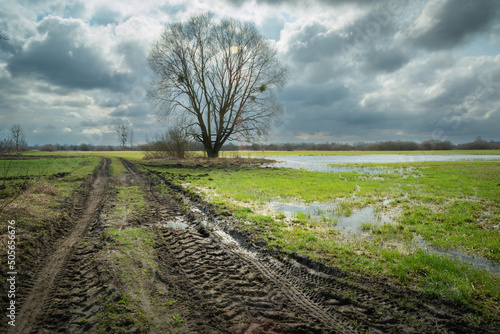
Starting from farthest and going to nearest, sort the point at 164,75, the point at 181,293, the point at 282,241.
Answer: the point at 164,75, the point at 282,241, the point at 181,293

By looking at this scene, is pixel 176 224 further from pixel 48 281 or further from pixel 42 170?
pixel 42 170

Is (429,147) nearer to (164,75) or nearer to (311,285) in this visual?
(164,75)

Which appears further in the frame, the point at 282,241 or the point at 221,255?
the point at 282,241

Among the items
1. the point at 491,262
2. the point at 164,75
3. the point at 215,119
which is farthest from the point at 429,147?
the point at 491,262

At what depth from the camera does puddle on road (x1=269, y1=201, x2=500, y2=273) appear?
463 centimetres

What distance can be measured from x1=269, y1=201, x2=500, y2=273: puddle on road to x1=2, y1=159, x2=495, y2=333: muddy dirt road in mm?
2110

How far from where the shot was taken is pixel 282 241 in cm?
549

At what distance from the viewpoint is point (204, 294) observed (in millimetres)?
3451

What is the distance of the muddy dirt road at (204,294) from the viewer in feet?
9.27

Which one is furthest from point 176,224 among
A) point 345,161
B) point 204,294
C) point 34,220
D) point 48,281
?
point 345,161

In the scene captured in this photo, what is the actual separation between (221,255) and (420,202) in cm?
875

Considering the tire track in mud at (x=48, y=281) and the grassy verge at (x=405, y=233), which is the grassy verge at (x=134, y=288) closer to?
the tire track in mud at (x=48, y=281)

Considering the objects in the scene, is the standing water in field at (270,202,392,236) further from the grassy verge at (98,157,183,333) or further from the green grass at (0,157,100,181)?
the green grass at (0,157,100,181)

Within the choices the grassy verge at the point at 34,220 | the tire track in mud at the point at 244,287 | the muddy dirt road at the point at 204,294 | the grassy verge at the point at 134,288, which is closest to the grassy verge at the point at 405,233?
the muddy dirt road at the point at 204,294
